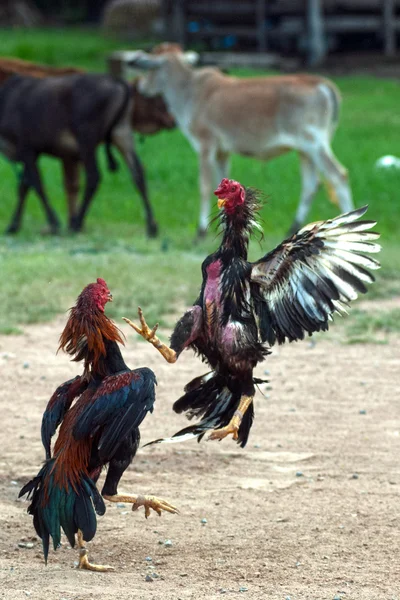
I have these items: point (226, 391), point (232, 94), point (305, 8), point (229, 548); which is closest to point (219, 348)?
point (226, 391)

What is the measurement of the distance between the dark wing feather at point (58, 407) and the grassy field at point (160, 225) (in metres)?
2.45

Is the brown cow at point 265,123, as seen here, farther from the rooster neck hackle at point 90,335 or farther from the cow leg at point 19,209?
the rooster neck hackle at point 90,335

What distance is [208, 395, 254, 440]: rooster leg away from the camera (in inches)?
193

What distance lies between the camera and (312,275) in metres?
5.15

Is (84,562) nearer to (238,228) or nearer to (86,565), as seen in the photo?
(86,565)

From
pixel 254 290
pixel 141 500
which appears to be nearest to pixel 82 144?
pixel 254 290

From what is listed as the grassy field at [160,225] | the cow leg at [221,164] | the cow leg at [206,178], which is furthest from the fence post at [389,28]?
the cow leg at [206,178]

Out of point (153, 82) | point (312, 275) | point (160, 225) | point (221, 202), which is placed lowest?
point (160, 225)

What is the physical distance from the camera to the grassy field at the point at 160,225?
10352 millimetres

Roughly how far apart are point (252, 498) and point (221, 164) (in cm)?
843

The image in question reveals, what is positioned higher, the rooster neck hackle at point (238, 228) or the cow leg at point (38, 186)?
the rooster neck hackle at point (238, 228)

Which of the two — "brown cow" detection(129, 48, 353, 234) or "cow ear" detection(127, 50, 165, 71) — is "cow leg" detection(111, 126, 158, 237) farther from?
"cow ear" detection(127, 50, 165, 71)

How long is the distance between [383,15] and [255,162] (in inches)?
457

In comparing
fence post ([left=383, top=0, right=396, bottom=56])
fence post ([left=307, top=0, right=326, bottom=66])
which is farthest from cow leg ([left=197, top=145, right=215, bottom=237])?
fence post ([left=383, top=0, right=396, bottom=56])
